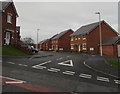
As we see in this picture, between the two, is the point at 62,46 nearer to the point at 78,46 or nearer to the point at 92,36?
the point at 78,46

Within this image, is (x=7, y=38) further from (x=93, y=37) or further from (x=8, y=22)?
(x=93, y=37)

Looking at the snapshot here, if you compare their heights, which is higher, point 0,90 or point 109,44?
point 109,44

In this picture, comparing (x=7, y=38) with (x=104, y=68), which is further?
(x=7, y=38)

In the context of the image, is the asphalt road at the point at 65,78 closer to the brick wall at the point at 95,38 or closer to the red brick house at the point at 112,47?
the red brick house at the point at 112,47

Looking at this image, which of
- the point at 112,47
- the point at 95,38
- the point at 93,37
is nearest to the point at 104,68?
the point at 112,47

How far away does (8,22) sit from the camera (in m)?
27.7

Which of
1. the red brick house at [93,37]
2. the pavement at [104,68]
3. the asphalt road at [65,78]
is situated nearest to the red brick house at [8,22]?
the asphalt road at [65,78]

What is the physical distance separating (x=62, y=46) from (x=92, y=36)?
792 inches

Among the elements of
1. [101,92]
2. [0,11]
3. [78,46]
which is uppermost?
[0,11]

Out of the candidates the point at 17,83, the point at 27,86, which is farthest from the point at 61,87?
the point at 17,83

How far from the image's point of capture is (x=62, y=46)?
2416 inches

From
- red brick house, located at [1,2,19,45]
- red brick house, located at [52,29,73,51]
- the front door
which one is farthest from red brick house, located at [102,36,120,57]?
red brick house, located at [52,29,73,51]

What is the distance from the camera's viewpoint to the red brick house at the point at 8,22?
86.9 feet

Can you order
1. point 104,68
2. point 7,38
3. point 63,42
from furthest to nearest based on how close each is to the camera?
point 63,42
point 7,38
point 104,68
